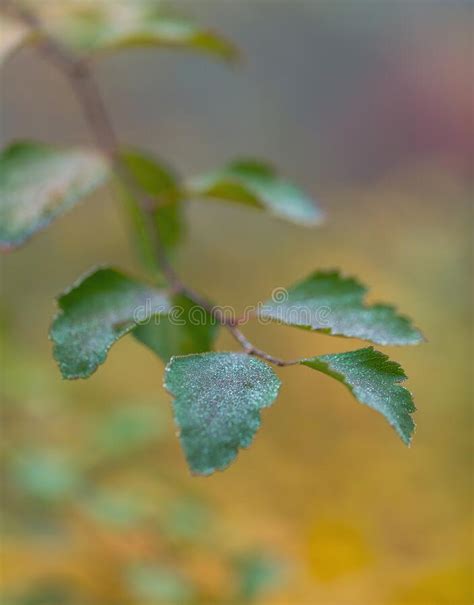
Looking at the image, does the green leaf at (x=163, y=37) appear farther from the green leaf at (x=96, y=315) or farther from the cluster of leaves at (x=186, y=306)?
the green leaf at (x=96, y=315)

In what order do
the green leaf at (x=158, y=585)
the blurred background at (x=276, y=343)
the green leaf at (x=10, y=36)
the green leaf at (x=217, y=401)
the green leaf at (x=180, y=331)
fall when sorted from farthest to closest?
the blurred background at (x=276, y=343) < the green leaf at (x=158, y=585) < the green leaf at (x=10, y=36) < the green leaf at (x=180, y=331) < the green leaf at (x=217, y=401)

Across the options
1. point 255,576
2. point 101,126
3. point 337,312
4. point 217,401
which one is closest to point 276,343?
point 255,576

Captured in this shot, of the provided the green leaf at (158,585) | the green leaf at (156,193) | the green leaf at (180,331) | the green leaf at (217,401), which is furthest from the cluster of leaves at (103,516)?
the green leaf at (217,401)

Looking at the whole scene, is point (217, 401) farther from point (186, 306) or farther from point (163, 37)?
point (163, 37)

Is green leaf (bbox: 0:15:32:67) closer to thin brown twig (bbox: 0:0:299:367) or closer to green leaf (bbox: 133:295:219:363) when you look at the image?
thin brown twig (bbox: 0:0:299:367)

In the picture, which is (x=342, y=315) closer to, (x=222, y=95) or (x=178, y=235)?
(x=178, y=235)
